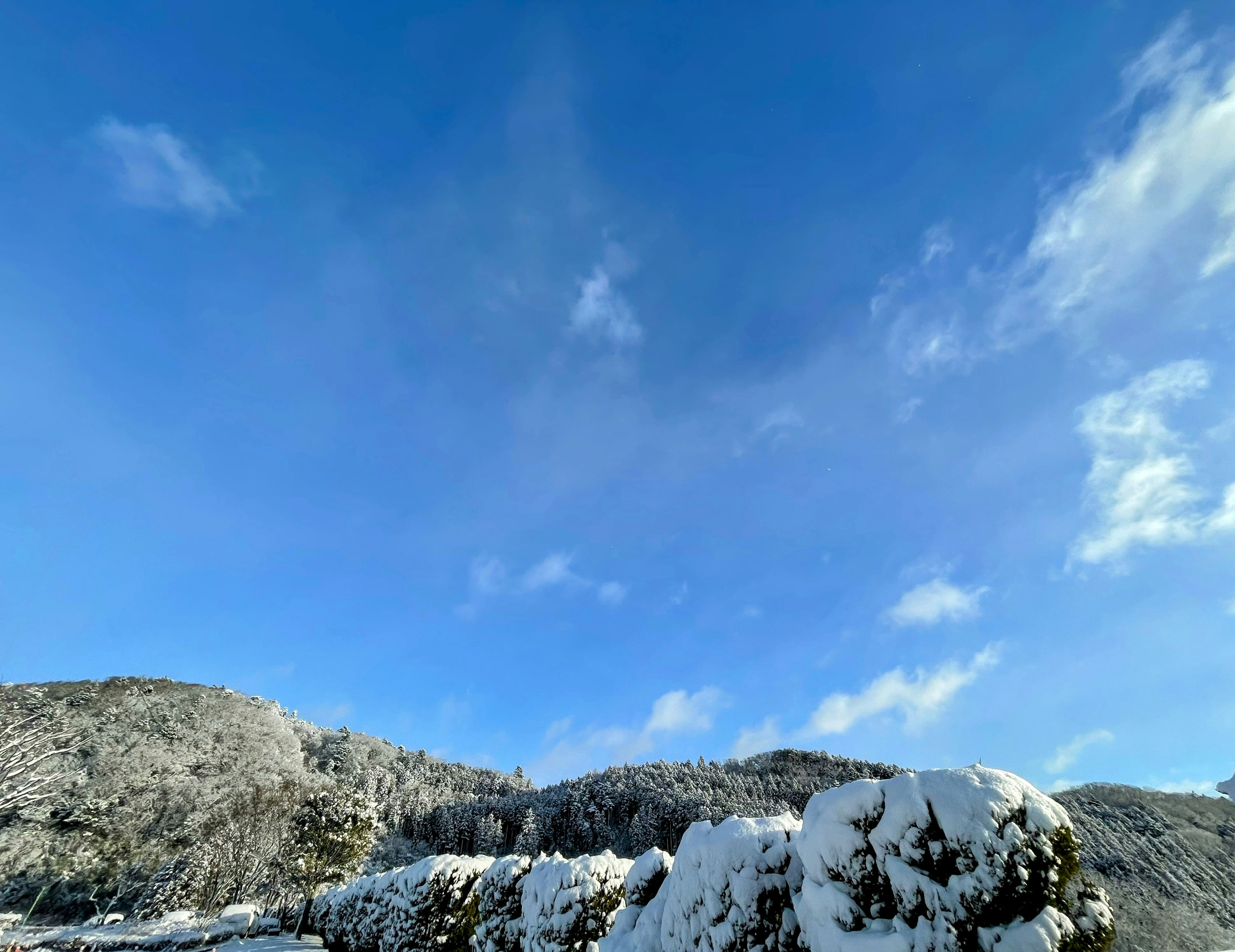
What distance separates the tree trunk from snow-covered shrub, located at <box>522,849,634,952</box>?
31592mm

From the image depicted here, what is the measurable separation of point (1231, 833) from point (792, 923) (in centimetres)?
13759

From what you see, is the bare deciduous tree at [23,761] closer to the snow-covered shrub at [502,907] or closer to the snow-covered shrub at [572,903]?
the snow-covered shrub at [502,907]

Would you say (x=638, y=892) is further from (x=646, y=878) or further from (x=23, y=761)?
(x=23, y=761)

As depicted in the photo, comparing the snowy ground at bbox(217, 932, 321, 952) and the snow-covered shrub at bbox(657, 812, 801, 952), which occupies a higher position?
the snowy ground at bbox(217, 932, 321, 952)

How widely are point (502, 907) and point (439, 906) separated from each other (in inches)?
128

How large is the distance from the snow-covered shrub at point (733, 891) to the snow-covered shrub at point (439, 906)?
9.40m

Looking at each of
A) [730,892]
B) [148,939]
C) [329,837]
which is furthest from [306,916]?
[730,892]

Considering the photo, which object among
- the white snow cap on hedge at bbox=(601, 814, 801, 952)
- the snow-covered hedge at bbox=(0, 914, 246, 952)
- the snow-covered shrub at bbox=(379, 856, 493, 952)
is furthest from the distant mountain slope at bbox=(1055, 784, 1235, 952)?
the snow-covered hedge at bbox=(0, 914, 246, 952)

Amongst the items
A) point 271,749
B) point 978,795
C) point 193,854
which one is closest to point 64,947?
point 193,854

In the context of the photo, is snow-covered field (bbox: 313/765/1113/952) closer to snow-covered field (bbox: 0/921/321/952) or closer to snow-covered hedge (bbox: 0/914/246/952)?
snow-covered field (bbox: 0/921/321/952)

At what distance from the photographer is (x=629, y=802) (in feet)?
284

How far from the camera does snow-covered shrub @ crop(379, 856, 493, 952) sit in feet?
47.3

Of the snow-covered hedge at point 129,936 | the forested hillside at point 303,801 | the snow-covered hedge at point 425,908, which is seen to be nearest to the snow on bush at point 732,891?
the snow-covered hedge at point 425,908

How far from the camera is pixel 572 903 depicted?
433 inches
